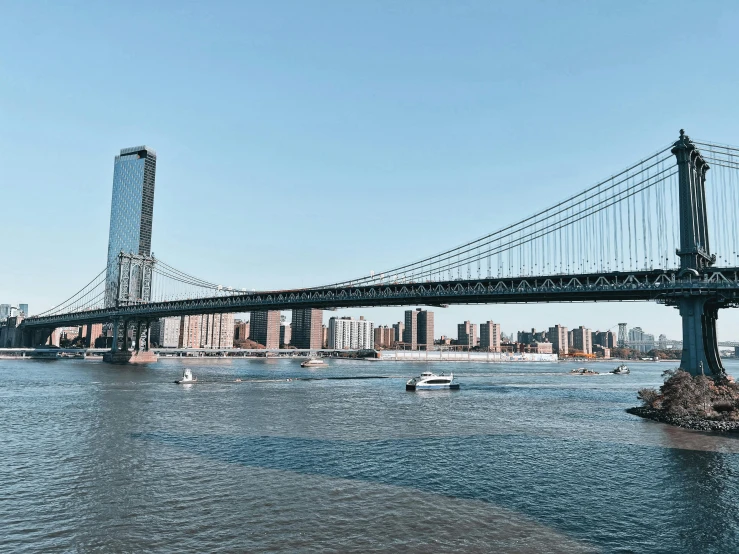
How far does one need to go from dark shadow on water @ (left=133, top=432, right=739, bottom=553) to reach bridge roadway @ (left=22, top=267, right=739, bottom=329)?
35009 mm

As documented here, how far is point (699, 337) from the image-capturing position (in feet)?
197

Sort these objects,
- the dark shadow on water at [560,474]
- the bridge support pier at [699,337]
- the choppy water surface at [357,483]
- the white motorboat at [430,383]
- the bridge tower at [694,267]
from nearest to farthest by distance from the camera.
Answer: the choppy water surface at [357,483]
the dark shadow on water at [560,474]
the bridge support pier at [699,337]
the bridge tower at [694,267]
the white motorboat at [430,383]

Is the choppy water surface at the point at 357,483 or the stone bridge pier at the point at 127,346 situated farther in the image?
the stone bridge pier at the point at 127,346

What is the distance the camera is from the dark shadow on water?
19.2 metres

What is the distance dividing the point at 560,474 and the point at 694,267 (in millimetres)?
45392

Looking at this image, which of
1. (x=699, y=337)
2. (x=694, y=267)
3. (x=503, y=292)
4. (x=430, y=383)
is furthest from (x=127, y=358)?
(x=694, y=267)

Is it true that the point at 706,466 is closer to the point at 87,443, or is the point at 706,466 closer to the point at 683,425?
the point at 683,425

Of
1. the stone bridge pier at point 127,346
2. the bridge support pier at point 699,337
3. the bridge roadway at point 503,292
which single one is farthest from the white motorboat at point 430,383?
the stone bridge pier at point 127,346

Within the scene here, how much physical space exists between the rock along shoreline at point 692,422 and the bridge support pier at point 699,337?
46.5 ft

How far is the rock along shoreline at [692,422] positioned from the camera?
40.1 metres

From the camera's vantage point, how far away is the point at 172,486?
2320 cm

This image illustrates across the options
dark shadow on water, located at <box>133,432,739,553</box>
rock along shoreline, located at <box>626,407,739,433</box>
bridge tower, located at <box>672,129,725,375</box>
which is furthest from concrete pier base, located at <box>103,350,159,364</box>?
rock along shoreline, located at <box>626,407,739,433</box>

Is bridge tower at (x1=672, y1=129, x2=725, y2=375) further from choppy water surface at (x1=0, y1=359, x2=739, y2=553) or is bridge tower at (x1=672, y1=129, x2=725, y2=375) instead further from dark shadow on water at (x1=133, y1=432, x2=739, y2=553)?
dark shadow on water at (x1=133, y1=432, x2=739, y2=553)

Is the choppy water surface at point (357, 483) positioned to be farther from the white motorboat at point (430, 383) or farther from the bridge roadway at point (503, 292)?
the white motorboat at point (430, 383)
